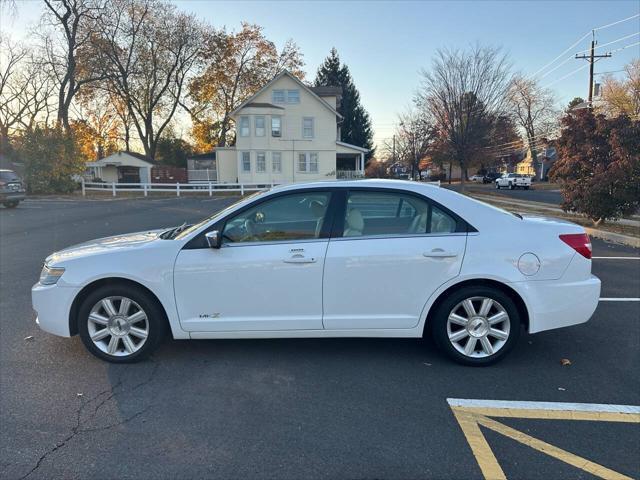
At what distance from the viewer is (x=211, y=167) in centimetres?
4097

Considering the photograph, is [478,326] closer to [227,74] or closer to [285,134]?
[285,134]

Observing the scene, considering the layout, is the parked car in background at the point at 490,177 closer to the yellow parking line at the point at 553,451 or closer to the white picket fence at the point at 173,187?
the white picket fence at the point at 173,187

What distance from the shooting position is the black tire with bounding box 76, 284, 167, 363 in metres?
3.64

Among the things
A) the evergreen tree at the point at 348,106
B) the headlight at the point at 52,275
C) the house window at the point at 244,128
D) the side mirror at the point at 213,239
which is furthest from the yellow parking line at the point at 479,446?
the evergreen tree at the point at 348,106

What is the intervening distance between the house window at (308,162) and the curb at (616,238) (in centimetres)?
2649

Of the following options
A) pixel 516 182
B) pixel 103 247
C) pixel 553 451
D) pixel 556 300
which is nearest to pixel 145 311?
pixel 103 247

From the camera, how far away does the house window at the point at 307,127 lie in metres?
35.3

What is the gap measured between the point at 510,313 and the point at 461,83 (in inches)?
1011

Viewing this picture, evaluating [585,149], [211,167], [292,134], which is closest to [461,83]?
[292,134]

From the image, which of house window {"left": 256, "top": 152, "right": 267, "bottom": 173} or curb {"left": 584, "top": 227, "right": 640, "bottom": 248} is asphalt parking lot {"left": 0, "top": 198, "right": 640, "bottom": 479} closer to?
curb {"left": 584, "top": 227, "right": 640, "bottom": 248}

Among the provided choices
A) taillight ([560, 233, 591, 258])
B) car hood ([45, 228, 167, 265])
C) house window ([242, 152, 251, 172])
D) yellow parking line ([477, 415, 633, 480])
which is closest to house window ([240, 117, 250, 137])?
house window ([242, 152, 251, 172])

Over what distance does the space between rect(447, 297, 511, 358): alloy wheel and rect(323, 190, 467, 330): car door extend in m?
0.32

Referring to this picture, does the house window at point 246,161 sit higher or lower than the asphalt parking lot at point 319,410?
higher

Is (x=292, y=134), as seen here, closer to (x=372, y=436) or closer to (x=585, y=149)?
(x=585, y=149)
